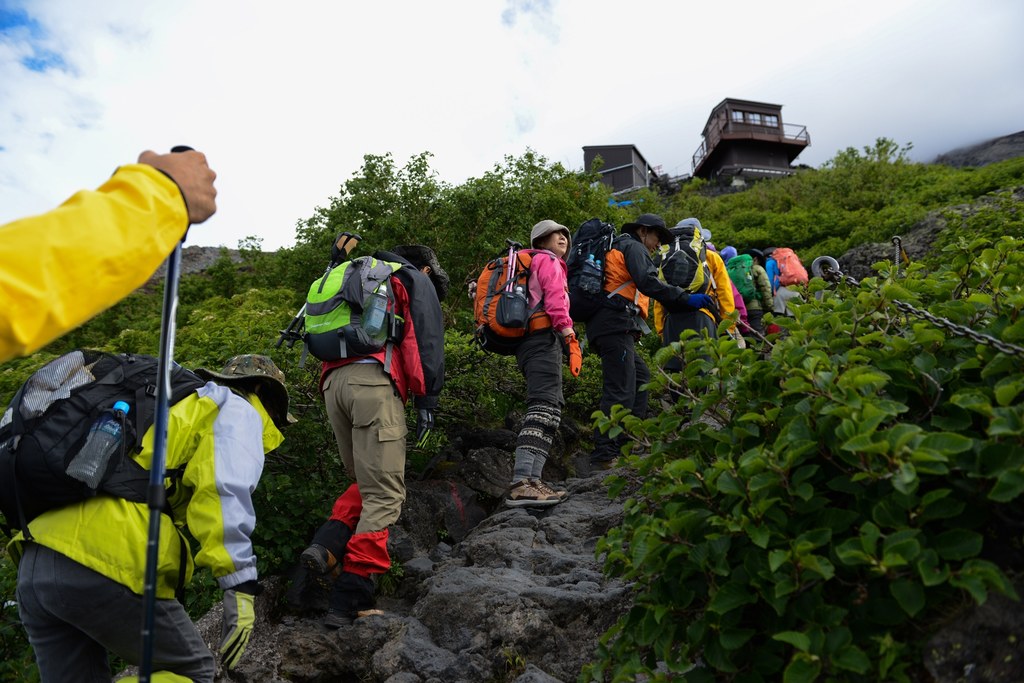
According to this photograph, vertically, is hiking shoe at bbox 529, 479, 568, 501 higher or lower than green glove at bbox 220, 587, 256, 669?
lower

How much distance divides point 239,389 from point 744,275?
Answer: 7879mm

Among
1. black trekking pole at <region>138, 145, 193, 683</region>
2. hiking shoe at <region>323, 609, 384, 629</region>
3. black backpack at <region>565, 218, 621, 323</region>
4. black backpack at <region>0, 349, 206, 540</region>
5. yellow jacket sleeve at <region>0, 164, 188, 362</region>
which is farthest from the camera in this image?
black backpack at <region>565, 218, 621, 323</region>

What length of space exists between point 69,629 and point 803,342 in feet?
9.83

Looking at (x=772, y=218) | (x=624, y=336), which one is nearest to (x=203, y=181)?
(x=624, y=336)

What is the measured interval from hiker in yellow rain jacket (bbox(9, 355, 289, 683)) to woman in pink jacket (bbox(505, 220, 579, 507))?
3001 millimetres

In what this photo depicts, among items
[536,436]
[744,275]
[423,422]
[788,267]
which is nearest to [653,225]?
[536,436]

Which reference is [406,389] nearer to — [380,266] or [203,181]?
Result: [380,266]

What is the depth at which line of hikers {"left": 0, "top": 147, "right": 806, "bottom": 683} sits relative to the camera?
155 cm

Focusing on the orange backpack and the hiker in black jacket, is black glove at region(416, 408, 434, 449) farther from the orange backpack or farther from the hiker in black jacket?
the hiker in black jacket

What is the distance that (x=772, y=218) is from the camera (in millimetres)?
22672

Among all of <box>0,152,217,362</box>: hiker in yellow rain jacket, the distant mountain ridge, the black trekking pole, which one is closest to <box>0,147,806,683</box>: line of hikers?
<box>0,152,217,362</box>: hiker in yellow rain jacket

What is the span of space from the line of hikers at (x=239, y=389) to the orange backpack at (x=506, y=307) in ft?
0.05

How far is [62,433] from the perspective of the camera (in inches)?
105

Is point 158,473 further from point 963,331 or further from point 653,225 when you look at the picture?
point 653,225
